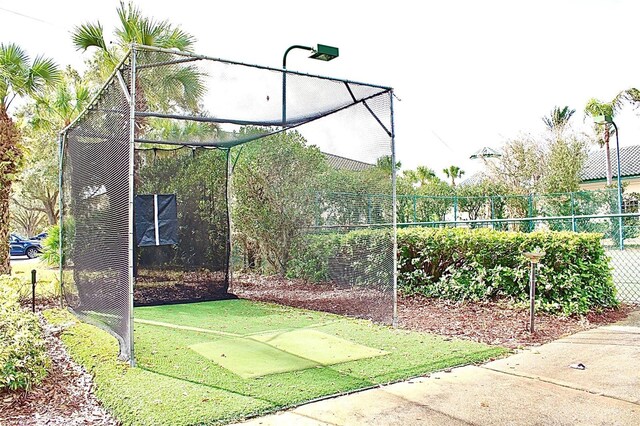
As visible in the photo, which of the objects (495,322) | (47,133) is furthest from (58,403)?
(47,133)

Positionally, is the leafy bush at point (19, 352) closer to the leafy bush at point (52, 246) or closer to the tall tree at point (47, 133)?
the leafy bush at point (52, 246)

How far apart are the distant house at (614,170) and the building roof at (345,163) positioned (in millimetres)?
14872

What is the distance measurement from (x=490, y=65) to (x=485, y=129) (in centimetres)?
801

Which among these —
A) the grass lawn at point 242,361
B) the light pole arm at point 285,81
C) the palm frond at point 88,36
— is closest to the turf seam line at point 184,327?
the grass lawn at point 242,361

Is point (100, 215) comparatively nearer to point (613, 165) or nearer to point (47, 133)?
point (47, 133)

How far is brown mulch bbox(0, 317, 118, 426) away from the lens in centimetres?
261

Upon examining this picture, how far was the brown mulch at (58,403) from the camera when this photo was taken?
2609 mm

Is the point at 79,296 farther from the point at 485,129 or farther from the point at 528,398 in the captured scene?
the point at 485,129

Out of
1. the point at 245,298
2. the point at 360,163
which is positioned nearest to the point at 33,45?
the point at 245,298

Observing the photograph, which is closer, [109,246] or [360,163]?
[109,246]

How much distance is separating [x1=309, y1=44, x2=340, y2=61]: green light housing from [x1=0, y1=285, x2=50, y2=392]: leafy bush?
3.13 m

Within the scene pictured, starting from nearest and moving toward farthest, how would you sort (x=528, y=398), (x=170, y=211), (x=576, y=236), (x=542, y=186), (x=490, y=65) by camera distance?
1. (x=528, y=398)
2. (x=576, y=236)
3. (x=170, y=211)
4. (x=490, y=65)
5. (x=542, y=186)

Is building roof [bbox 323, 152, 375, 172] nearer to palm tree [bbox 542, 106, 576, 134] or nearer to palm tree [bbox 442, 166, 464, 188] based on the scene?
palm tree [bbox 542, 106, 576, 134]

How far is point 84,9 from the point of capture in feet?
24.3
